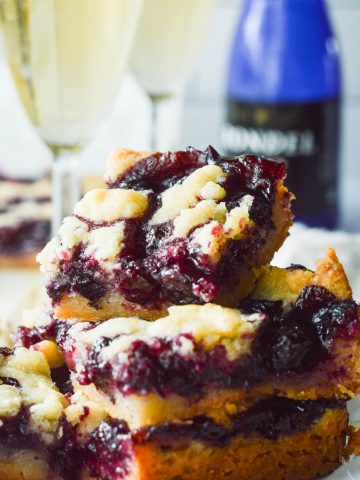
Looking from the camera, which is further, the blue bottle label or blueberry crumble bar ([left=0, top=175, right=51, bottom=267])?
the blue bottle label

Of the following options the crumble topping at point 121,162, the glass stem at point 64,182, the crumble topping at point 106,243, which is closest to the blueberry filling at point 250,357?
the crumble topping at point 106,243

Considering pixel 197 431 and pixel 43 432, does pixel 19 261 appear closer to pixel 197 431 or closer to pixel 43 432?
pixel 43 432

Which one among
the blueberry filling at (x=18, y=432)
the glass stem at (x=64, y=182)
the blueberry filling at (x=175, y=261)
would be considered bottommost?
the glass stem at (x=64, y=182)

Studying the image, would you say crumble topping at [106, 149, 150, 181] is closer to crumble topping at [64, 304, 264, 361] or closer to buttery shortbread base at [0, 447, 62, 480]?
crumble topping at [64, 304, 264, 361]

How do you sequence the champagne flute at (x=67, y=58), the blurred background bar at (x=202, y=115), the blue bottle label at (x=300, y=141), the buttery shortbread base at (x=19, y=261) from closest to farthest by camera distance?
the champagne flute at (x=67, y=58)
the buttery shortbread base at (x=19, y=261)
the blue bottle label at (x=300, y=141)
the blurred background bar at (x=202, y=115)

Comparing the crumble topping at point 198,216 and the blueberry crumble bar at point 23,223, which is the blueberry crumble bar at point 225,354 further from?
the blueberry crumble bar at point 23,223

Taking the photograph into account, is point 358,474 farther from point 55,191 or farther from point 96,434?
point 55,191

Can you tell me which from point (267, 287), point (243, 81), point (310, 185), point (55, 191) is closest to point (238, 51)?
point (243, 81)

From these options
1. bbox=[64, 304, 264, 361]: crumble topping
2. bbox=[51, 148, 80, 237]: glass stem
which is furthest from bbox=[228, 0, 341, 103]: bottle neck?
bbox=[64, 304, 264, 361]: crumble topping
